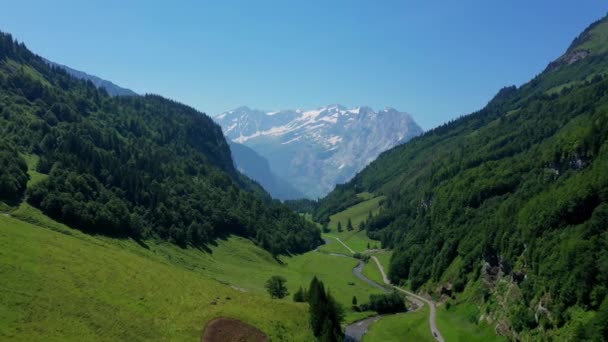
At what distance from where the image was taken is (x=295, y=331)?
107 metres

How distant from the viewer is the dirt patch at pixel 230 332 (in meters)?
93.7

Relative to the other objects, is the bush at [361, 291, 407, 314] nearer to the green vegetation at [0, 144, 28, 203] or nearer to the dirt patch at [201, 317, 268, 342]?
the dirt patch at [201, 317, 268, 342]

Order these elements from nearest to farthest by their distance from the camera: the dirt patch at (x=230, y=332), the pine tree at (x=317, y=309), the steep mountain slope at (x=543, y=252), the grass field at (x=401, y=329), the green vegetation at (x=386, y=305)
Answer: the dirt patch at (x=230, y=332)
the steep mountain slope at (x=543, y=252)
the pine tree at (x=317, y=309)
the grass field at (x=401, y=329)
the green vegetation at (x=386, y=305)

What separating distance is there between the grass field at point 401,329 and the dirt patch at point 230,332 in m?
37.7

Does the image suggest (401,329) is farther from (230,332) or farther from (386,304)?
(230,332)

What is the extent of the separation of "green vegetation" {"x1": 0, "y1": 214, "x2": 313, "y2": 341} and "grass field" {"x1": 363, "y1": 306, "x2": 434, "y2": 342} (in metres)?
24.1

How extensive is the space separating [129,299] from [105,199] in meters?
89.5

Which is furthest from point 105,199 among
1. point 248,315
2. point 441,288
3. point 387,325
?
point 441,288

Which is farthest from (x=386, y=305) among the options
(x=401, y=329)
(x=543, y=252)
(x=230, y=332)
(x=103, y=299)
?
(x=103, y=299)

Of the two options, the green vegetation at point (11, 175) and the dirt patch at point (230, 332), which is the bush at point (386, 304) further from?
the green vegetation at point (11, 175)

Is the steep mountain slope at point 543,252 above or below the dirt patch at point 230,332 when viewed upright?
above

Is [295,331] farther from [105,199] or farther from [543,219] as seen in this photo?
[105,199]

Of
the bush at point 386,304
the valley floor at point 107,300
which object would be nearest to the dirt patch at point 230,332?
the valley floor at point 107,300

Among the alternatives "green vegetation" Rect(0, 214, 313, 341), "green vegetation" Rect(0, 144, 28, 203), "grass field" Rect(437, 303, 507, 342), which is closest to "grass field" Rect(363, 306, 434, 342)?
"grass field" Rect(437, 303, 507, 342)
